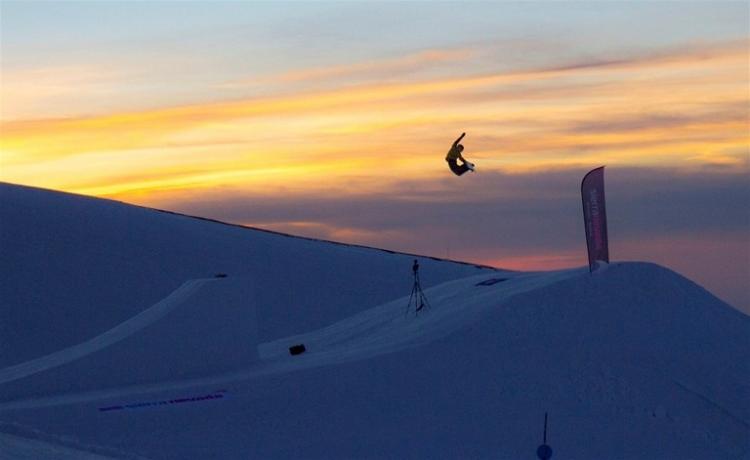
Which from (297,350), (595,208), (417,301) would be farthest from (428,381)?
(417,301)

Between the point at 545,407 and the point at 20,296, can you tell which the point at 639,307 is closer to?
the point at 545,407

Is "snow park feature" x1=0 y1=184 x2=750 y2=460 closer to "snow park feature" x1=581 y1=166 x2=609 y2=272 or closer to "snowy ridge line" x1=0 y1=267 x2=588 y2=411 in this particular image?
"snowy ridge line" x1=0 y1=267 x2=588 y2=411

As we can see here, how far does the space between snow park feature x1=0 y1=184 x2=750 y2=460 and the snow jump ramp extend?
27mm

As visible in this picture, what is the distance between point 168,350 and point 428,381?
4.64 meters

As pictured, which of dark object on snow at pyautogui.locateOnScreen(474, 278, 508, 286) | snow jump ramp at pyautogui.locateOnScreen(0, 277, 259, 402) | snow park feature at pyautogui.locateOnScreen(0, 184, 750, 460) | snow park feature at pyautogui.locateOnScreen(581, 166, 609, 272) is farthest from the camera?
dark object on snow at pyautogui.locateOnScreen(474, 278, 508, 286)

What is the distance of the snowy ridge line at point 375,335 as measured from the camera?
66.0ft

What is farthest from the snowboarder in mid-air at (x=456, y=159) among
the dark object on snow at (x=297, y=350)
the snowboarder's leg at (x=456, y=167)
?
the dark object on snow at (x=297, y=350)

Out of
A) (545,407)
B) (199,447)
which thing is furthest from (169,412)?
(545,407)

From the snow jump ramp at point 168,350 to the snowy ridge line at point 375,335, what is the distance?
0.93 feet

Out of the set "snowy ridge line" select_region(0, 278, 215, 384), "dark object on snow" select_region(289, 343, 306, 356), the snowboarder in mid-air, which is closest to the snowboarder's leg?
the snowboarder in mid-air

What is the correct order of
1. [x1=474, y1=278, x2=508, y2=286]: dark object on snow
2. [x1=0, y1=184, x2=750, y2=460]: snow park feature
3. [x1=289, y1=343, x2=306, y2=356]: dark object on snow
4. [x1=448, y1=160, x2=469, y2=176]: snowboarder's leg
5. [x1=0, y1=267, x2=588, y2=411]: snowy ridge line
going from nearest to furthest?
[x1=0, y1=184, x2=750, y2=460]: snow park feature, [x1=0, y1=267, x2=588, y2=411]: snowy ridge line, [x1=289, y1=343, x2=306, y2=356]: dark object on snow, [x1=448, y1=160, x2=469, y2=176]: snowboarder's leg, [x1=474, y1=278, x2=508, y2=286]: dark object on snow

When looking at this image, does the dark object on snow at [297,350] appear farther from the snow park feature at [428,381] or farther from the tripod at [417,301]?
the tripod at [417,301]

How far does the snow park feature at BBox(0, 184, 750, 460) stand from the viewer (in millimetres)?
18969

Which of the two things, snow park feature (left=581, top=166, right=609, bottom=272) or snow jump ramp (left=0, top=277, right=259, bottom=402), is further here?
snow park feature (left=581, top=166, right=609, bottom=272)
